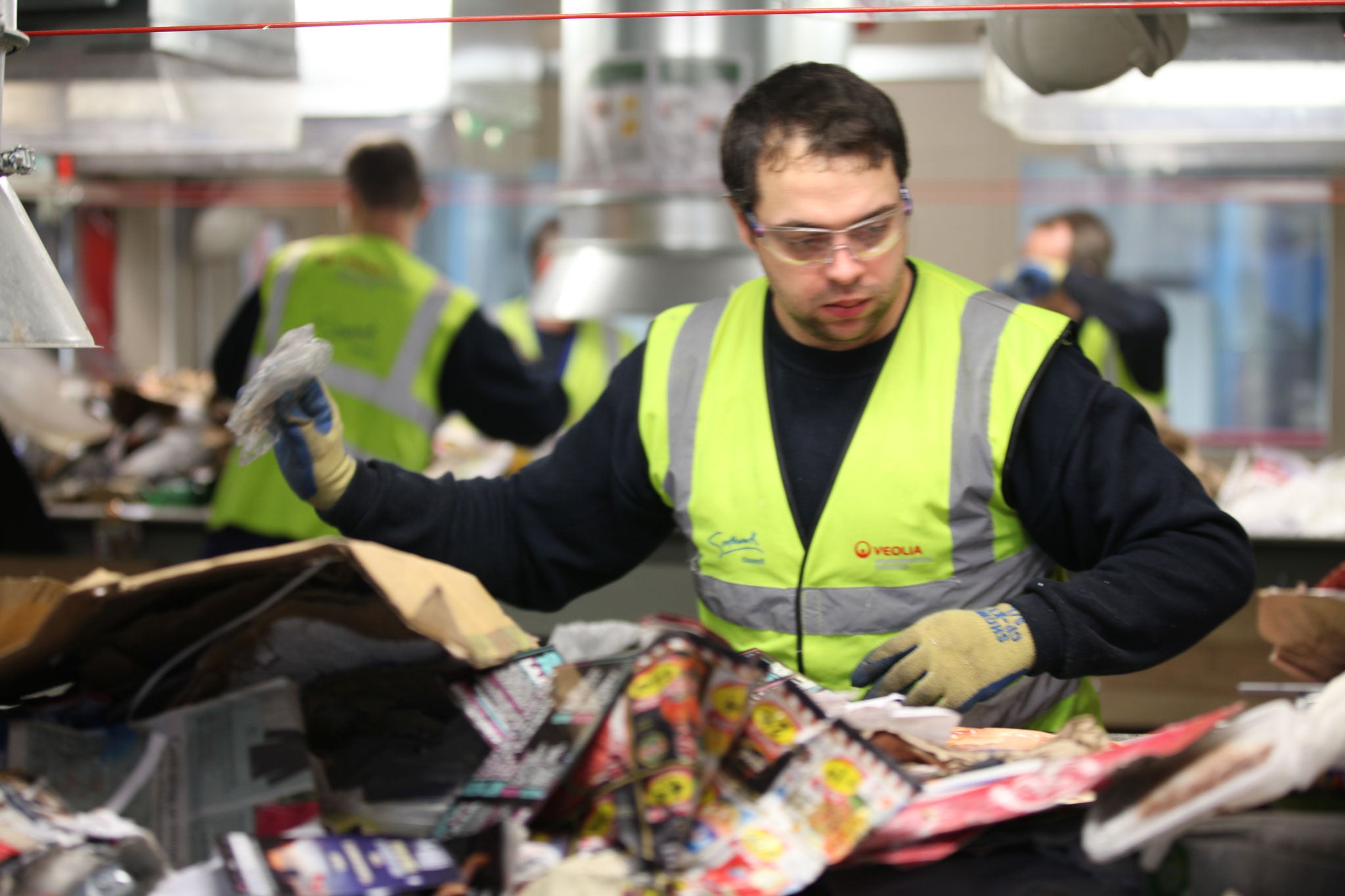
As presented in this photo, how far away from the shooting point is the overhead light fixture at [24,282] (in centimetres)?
120

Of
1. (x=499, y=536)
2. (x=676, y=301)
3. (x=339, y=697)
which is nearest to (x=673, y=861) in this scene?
(x=339, y=697)

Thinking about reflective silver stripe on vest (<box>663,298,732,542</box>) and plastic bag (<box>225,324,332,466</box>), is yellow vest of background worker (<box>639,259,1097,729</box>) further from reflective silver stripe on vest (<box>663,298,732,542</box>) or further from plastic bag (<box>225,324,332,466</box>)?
plastic bag (<box>225,324,332,466</box>)

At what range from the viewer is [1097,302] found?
4203 millimetres

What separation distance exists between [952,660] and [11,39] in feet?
3.70

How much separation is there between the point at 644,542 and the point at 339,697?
73 centimetres

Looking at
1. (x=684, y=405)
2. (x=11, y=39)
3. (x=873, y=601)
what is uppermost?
(x=11, y=39)

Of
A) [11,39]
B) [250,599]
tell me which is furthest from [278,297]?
[250,599]

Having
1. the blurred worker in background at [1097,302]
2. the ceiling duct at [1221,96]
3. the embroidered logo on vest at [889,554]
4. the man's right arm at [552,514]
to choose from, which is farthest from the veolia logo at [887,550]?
the blurred worker in background at [1097,302]

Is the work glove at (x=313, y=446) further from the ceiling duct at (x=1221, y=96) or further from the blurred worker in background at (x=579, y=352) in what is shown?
the blurred worker in background at (x=579, y=352)

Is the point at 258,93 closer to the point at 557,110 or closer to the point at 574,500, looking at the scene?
the point at 574,500

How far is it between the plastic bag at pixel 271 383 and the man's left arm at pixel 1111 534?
2.74 feet

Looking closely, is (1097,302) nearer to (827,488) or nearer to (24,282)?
(827,488)

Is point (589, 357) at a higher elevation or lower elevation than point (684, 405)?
lower

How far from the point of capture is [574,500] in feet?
5.82
